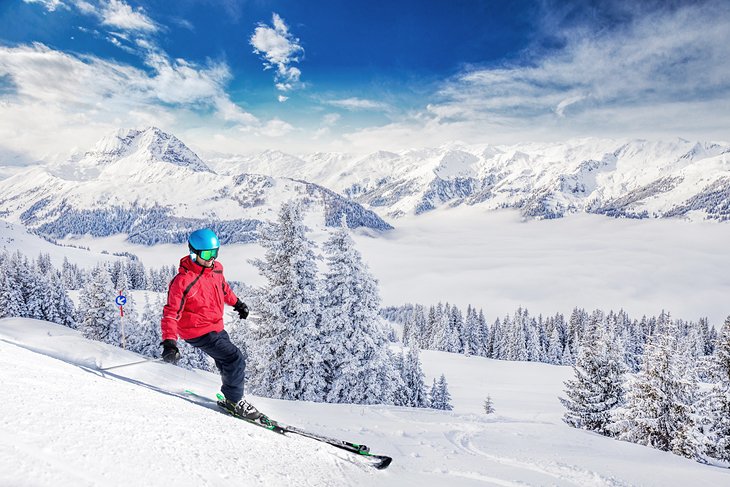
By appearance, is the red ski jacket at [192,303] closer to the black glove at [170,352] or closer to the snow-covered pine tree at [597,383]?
the black glove at [170,352]

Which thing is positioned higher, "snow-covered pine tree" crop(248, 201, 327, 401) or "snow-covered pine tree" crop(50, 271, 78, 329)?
"snow-covered pine tree" crop(248, 201, 327, 401)

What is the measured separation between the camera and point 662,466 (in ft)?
22.0

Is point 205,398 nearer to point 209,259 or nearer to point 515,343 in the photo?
point 209,259

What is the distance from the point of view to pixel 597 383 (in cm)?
2466

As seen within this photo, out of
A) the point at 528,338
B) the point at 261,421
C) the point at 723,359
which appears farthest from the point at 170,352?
the point at 528,338

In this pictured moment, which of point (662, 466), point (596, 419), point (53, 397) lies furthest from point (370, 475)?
point (596, 419)

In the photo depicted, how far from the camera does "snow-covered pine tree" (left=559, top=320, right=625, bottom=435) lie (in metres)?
24.2

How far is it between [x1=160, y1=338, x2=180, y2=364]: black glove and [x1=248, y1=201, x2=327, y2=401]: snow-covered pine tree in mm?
14487

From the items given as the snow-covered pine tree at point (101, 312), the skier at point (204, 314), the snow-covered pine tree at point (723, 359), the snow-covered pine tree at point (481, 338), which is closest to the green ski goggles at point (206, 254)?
the skier at point (204, 314)

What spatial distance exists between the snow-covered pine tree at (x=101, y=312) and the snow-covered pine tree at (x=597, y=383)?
3631cm

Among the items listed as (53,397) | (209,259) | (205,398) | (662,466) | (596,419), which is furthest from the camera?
(596,419)

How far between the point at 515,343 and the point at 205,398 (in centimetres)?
9297

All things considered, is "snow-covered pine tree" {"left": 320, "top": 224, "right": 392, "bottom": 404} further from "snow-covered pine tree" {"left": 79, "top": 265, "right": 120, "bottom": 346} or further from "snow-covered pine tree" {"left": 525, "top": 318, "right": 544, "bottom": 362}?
"snow-covered pine tree" {"left": 525, "top": 318, "right": 544, "bottom": 362}

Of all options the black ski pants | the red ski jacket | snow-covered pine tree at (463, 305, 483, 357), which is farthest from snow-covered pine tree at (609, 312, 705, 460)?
snow-covered pine tree at (463, 305, 483, 357)
